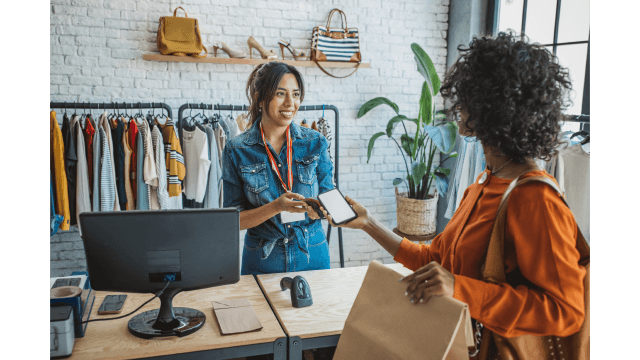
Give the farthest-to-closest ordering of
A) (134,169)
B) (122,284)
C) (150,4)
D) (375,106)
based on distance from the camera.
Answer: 1. (375,106)
2. (150,4)
3. (134,169)
4. (122,284)

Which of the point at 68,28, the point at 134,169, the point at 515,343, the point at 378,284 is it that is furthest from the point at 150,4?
the point at 515,343

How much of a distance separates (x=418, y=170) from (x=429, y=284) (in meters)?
2.94

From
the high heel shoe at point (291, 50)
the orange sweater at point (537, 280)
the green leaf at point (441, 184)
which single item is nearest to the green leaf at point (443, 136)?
the green leaf at point (441, 184)

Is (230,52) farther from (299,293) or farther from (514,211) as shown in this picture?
(514,211)

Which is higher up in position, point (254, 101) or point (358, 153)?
point (254, 101)

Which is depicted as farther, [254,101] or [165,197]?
[165,197]

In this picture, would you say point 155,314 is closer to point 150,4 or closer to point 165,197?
point 165,197

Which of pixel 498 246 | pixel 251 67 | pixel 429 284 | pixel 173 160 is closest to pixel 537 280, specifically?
pixel 498 246

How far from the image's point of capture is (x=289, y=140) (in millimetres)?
2139

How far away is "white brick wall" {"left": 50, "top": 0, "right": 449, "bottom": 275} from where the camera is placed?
3.59 meters

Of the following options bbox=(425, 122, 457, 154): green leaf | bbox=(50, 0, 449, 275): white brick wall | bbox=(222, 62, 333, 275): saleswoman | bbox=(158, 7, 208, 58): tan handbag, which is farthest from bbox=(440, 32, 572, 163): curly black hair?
bbox=(50, 0, 449, 275): white brick wall

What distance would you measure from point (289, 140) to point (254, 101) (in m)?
0.26

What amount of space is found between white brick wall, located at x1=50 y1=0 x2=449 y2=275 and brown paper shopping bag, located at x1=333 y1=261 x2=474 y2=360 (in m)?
3.10

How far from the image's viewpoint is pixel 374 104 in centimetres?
416
